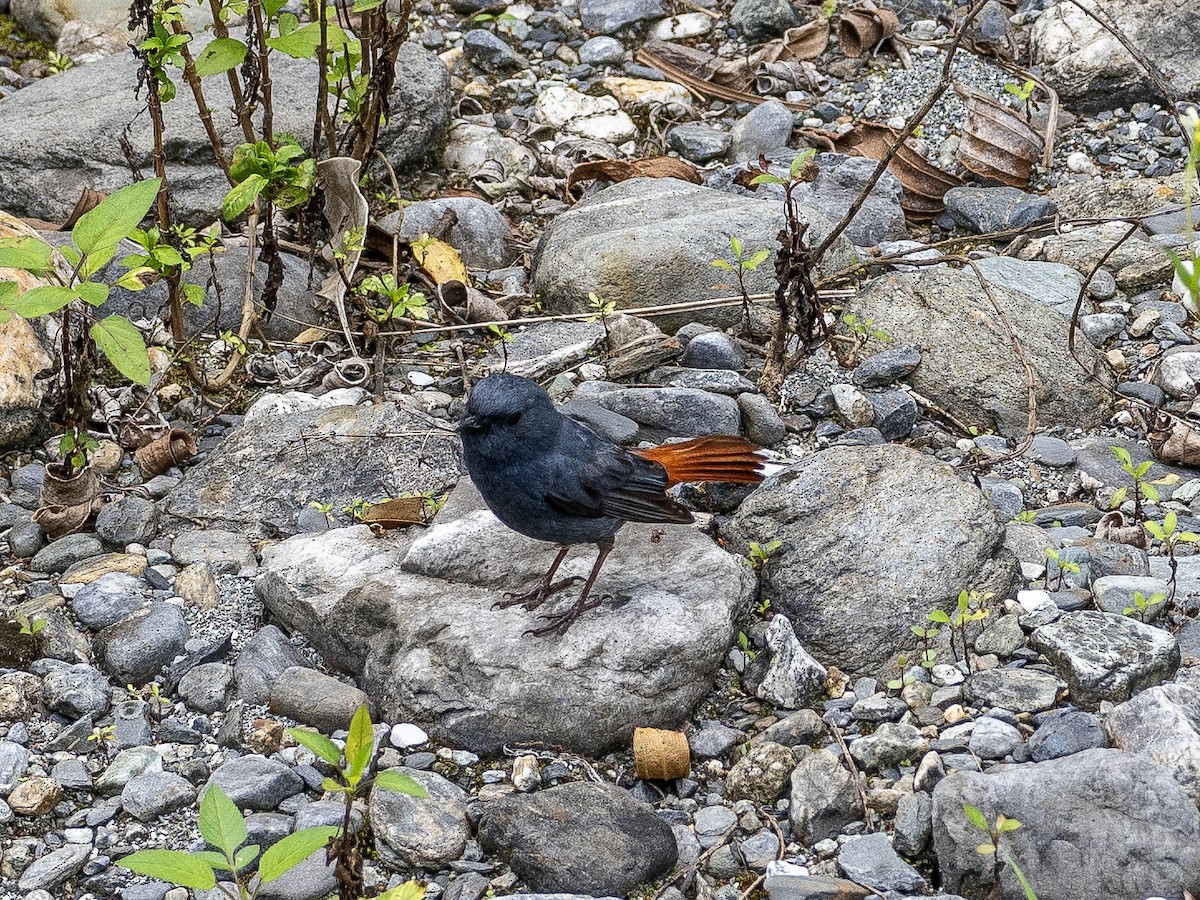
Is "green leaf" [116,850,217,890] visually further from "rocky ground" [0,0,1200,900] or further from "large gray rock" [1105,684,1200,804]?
"large gray rock" [1105,684,1200,804]

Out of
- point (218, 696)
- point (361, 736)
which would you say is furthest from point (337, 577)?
point (361, 736)

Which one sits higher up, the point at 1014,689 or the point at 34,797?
the point at 1014,689

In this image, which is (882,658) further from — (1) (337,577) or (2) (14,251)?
(2) (14,251)

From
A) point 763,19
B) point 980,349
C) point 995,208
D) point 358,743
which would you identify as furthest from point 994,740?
point 763,19

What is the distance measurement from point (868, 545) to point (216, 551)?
7.77 ft

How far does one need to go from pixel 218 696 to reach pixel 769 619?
1.78 meters

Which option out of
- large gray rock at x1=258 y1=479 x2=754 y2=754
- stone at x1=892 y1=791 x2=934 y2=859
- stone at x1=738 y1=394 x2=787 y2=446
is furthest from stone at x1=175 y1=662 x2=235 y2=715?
stone at x1=738 y1=394 x2=787 y2=446

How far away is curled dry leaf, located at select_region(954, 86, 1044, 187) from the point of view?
7008mm

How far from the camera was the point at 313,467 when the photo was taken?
5062 mm

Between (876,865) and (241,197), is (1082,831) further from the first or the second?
(241,197)

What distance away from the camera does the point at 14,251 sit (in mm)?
3854

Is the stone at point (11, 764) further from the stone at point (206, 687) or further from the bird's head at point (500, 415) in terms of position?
the bird's head at point (500, 415)

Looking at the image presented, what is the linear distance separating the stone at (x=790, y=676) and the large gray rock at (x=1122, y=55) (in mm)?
4949

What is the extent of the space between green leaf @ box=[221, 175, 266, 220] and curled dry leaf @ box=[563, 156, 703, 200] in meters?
2.33
